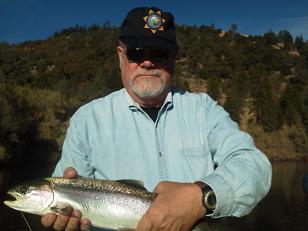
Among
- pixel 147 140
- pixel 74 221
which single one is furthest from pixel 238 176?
pixel 74 221

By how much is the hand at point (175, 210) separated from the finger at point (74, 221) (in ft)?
2.32

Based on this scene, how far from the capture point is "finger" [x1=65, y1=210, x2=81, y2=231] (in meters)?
3.44

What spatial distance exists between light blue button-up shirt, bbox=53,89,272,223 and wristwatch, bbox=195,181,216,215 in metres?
0.65

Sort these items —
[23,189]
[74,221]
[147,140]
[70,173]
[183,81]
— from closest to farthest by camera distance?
1. [74,221]
2. [70,173]
3. [23,189]
4. [147,140]
5. [183,81]

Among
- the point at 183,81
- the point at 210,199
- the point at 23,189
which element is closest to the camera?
the point at 210,199

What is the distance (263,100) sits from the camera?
95.8 metres

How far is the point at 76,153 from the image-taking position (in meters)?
3.89

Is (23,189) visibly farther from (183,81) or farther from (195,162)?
(183,81)

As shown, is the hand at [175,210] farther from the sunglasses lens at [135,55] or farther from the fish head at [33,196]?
the sunglasses lens at [135,55]

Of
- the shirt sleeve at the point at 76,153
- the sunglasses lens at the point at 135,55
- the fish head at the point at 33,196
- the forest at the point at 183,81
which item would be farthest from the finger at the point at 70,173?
the forest at the point at 183,81

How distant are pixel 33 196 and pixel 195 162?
4.14ft

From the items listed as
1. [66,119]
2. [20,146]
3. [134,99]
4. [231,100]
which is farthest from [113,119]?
[231,100]

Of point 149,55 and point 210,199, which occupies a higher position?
point 149,55

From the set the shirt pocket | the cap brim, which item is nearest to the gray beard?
the cap brim
